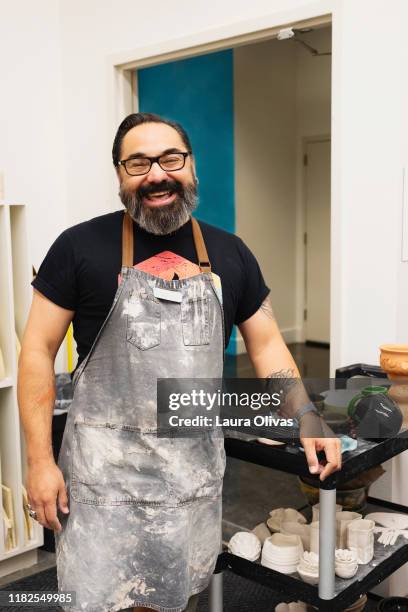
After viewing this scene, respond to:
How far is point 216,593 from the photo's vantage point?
6.86 ft

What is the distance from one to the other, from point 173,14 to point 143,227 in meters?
1.73

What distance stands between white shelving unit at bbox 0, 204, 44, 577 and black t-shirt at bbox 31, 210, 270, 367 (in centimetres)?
112

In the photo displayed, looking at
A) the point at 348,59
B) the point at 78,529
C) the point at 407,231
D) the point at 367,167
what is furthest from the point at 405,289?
the point at 78,529

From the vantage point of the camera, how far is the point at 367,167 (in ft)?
8.27

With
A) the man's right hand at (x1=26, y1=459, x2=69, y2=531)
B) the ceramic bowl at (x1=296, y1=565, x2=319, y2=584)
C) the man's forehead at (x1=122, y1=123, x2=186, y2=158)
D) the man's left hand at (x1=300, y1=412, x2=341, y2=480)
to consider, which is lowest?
the ceramic bowl at (x1=296, y1=565, x2=319, y2=584)

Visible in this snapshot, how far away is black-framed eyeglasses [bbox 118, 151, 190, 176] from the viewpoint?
1704mm

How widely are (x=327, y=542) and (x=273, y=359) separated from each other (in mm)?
508

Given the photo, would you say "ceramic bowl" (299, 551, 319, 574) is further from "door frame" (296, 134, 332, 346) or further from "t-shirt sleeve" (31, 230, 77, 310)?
"door frame" (296, 134, 332, 346)

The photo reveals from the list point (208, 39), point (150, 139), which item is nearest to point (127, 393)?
Result: point (150, 139)

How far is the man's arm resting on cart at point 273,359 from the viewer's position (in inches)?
68.8

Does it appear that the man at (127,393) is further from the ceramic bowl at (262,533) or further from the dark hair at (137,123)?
the ceramic bowl at (262,533)

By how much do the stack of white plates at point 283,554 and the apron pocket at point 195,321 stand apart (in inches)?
29.4

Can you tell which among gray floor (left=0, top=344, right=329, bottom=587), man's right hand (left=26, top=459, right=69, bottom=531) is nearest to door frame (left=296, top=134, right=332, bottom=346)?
gray floor (left=0, top=344, right=329, bottom=587)

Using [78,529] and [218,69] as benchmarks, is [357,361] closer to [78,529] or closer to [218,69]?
[78,529]
